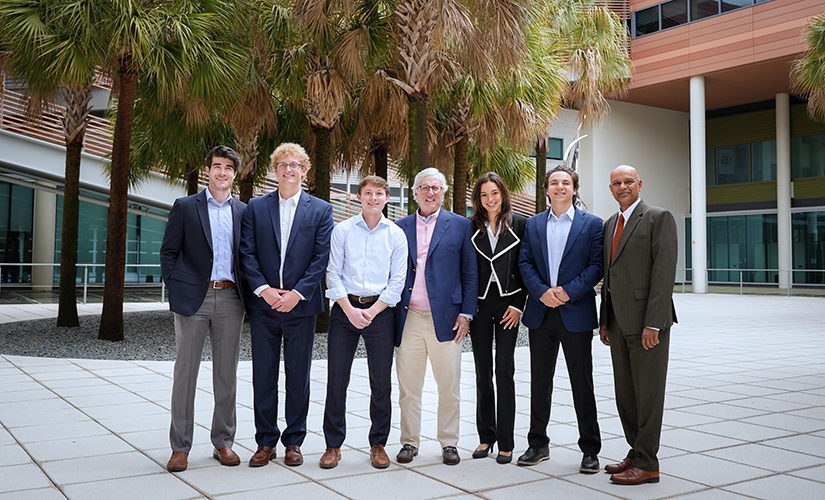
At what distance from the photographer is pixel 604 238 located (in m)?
4.60

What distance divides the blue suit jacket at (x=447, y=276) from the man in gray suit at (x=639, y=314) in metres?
0.88

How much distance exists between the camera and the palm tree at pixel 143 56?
Result: 30.3 feet

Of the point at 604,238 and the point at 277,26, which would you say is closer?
the point at 604,238

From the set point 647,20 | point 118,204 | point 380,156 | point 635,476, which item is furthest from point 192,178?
point 647,20

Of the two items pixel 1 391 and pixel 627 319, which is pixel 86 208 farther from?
pixel 627 319

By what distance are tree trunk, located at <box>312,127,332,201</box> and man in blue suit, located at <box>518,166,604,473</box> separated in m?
7.35

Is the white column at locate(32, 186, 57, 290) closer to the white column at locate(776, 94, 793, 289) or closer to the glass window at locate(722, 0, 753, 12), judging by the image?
the glass window at locate(722, 0, 753, 12)

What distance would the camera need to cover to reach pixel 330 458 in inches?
177

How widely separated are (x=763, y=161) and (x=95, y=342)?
3111cm

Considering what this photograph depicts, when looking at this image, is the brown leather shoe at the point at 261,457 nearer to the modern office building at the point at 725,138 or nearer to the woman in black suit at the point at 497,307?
the woman in black suit at the point at 497,307

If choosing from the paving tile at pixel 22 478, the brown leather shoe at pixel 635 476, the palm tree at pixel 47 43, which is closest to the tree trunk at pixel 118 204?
the palm tree at pixel 47 43

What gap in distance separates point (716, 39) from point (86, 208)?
2442 cm

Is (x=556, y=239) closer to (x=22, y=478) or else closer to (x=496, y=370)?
(x=496, y=370)

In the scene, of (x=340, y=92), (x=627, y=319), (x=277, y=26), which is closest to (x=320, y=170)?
(x=340, y=92)
